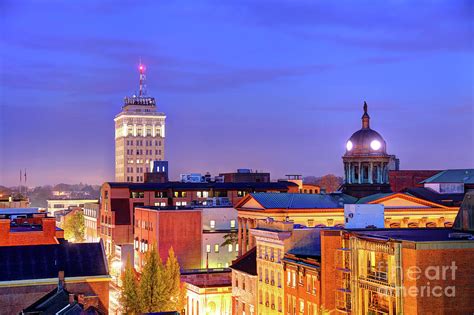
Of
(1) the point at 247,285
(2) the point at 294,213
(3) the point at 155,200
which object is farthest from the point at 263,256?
(3) the point at 155,200

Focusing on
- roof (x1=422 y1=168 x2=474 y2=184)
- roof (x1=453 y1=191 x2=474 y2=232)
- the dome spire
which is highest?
the dome spire

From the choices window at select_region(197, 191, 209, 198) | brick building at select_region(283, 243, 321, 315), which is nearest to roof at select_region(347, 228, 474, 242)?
brick building at select_region(283, 243, 321, 315)

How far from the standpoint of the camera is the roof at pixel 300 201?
13425 centimetres

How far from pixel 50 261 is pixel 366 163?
230 feet

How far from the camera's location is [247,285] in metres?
98.2

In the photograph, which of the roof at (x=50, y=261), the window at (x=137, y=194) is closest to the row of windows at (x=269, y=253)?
the roof at (x=50, y=261)

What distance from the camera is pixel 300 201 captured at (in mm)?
136250

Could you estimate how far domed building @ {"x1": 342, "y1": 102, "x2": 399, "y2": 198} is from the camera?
14075cm

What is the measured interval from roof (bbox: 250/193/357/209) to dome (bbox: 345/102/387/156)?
8851 mm

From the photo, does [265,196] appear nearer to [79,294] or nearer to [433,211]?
[433,211]

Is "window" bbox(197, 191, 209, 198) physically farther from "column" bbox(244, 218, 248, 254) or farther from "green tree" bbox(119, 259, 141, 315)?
"green tree" bbox(119, 259, 141, 315)

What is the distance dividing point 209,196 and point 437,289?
11909cm

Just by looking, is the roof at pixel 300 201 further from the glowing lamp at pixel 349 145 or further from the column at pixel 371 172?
the glowing lamp at pixel 349 145

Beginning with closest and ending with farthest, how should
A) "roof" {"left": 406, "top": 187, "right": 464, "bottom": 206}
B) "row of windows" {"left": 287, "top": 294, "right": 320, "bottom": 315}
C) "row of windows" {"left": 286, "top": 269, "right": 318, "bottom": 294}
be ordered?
"row of windows" {"left": 286, "top": 269, "right": 318, "bottom": 294} → "row of windows" {"left": 287, "top": 294, "right": 320, "bottom": 315} → "roof" {"left": 406, "top": 187, "right": 464, "bottom": 206}
